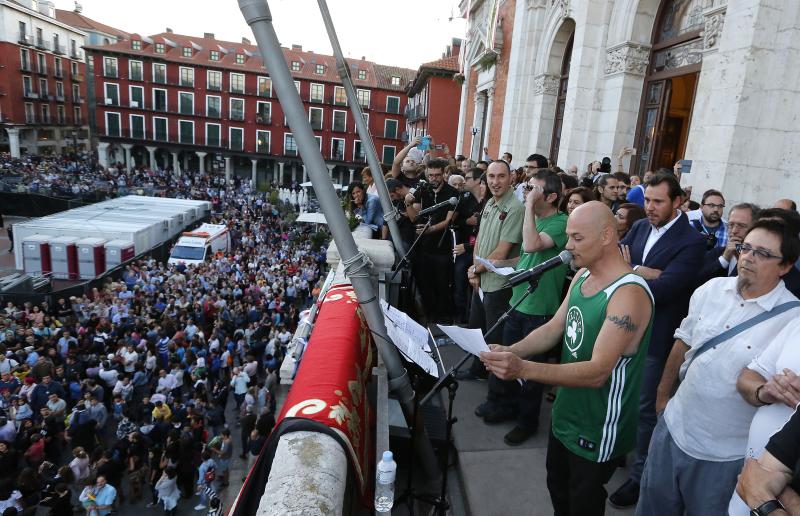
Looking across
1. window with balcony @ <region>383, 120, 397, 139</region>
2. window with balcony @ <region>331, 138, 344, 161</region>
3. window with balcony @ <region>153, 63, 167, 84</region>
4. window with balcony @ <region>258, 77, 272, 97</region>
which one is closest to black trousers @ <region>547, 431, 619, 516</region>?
window with balcony @ <region>331, 138, 344, 161</region>

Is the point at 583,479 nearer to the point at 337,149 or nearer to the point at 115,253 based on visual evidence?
the point at 115,253

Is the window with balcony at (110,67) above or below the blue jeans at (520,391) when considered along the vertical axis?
above

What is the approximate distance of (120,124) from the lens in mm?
47656

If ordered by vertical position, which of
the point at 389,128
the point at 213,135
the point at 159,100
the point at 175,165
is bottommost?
the point at 175,165

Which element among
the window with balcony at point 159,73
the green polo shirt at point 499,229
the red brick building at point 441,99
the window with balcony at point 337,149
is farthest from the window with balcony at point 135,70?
the green polo shirt at point 499,229

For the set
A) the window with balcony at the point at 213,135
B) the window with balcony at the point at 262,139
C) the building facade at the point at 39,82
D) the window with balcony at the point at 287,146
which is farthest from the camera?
the window with balcony at the point at 287,146

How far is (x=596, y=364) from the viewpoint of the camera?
6.27 feet

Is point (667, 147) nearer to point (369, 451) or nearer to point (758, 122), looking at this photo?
point (758, 122)

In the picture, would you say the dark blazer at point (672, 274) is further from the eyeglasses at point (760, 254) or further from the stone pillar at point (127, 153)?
the stone pillar at point (127, 153)

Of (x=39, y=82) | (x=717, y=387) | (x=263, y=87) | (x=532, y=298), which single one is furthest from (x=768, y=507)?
(x=39, y=82)

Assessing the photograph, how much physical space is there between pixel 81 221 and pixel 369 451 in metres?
25.9

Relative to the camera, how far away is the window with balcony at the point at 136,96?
47.1 meters

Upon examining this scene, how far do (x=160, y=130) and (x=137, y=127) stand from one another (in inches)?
84.5

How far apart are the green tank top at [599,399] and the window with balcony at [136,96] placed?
180 ft
